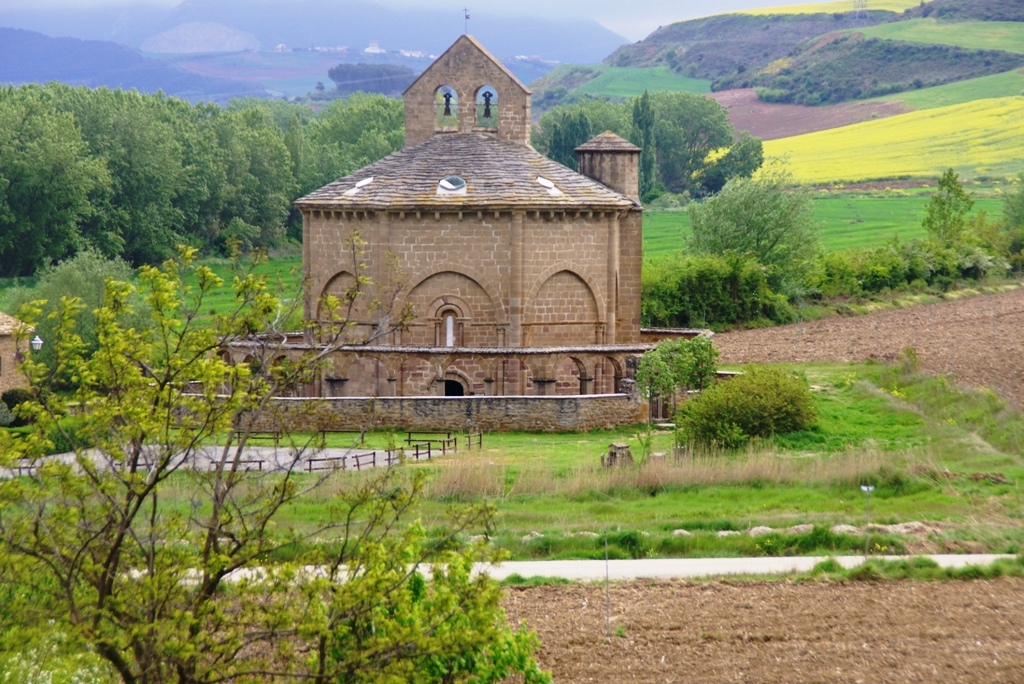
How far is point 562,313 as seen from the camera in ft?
127

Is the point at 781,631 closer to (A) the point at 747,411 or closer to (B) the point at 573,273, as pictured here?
(A) the point at 747,411

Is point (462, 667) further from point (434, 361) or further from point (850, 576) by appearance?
point (434, 361)

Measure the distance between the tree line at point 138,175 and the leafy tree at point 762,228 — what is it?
2067cm

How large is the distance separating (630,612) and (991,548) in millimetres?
5819

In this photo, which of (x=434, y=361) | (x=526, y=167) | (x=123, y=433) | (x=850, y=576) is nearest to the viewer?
(x=123, y=433)

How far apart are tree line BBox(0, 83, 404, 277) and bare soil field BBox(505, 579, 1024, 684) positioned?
117 ft

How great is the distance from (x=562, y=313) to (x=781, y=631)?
885 inches

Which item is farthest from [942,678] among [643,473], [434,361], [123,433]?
[434,361]

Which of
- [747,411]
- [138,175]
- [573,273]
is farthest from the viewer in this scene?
[138,175]

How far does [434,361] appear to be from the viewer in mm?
36031

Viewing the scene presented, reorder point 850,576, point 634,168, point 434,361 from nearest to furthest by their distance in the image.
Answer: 1. point 850,576
2. point 434,361
3. point 634,168

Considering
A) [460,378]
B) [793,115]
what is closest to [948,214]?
[460,378]

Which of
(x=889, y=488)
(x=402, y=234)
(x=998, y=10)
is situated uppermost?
(x=998, y=10)

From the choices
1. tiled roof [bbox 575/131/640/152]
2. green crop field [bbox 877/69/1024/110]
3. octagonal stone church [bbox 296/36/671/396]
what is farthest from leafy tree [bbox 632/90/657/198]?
octagonal stone church [bbox 296/36/671/396]
